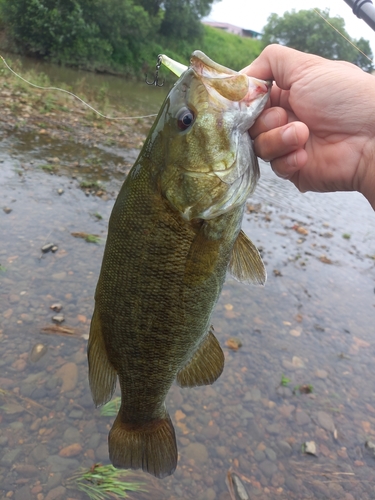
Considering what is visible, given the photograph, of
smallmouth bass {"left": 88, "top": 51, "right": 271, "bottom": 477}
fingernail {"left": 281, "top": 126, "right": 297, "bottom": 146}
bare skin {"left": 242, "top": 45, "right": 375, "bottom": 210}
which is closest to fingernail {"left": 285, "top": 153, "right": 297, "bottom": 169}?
bare skin {"left": 242, "top": 45, "right": 375, "bottom": 210}

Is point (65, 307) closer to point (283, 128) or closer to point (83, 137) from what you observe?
point (283, 128)

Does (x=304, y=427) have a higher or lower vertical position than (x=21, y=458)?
higher

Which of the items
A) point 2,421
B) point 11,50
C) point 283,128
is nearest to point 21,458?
point 2,421

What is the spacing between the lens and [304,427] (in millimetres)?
3344

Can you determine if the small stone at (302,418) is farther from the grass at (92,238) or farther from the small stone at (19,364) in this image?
the grass at (92,238)

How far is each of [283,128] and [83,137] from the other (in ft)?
27.6

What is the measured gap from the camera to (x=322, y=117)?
7.17ft

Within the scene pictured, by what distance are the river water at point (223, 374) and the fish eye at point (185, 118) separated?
8.02ft

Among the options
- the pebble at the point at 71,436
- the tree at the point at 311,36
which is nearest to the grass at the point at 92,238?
the pebble at the point at 71,436

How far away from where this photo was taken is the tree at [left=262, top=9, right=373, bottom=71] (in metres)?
49.6

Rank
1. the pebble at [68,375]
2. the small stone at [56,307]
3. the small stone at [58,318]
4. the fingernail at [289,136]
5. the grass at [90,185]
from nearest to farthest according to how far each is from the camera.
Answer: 1. the fingernail at [289,136]
2. the pebble at [68,375]
3. the small stone at [58,318]
4. the small stone at [56,307]
5. the grass at [90,185]

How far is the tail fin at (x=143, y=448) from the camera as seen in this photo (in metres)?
1.95

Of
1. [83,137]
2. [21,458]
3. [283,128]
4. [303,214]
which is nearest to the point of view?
[283,128]

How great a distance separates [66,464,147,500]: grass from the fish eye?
2.43 m
